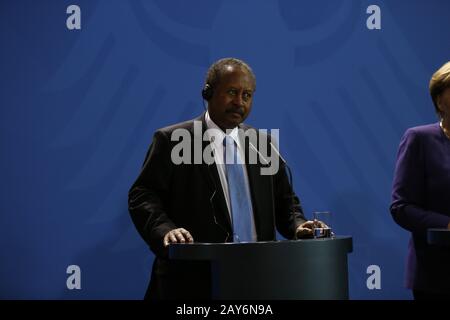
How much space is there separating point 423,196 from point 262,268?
37.0 inches

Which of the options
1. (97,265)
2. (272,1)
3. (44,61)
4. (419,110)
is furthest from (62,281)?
(419,110)

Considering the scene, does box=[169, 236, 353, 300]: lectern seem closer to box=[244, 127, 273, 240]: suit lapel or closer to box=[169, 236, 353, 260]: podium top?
box=[169, 236, 353, 260]: podium top

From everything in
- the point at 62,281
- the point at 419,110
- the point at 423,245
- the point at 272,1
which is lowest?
the point at 62,281

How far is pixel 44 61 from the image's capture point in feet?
12.4

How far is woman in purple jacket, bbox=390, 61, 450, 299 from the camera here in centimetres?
251

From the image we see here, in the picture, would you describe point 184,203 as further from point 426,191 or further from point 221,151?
point 426,191

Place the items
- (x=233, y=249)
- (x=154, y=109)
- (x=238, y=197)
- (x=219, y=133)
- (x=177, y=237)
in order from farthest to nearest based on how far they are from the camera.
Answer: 1. (x=154, y=109)
2. (x=219, y=133)
3. (x=238, y=197)
4. (x=177, y=237)
5. (x=233, y=249)

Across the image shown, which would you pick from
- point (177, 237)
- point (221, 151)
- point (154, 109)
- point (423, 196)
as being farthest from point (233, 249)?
point (154, 109)

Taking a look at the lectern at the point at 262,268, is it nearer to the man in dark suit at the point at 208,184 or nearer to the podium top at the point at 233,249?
the podium top at the point at 233,249

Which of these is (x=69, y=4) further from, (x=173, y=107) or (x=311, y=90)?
(x=311, y=90)

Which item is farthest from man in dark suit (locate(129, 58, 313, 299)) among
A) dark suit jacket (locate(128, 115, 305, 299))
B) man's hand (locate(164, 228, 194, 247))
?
man's hand (locate(164, 228, 194, 247))

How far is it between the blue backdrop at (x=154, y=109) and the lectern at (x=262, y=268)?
5.91ft

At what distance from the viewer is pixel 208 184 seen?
8.61 ft

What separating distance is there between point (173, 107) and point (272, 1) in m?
0.82
